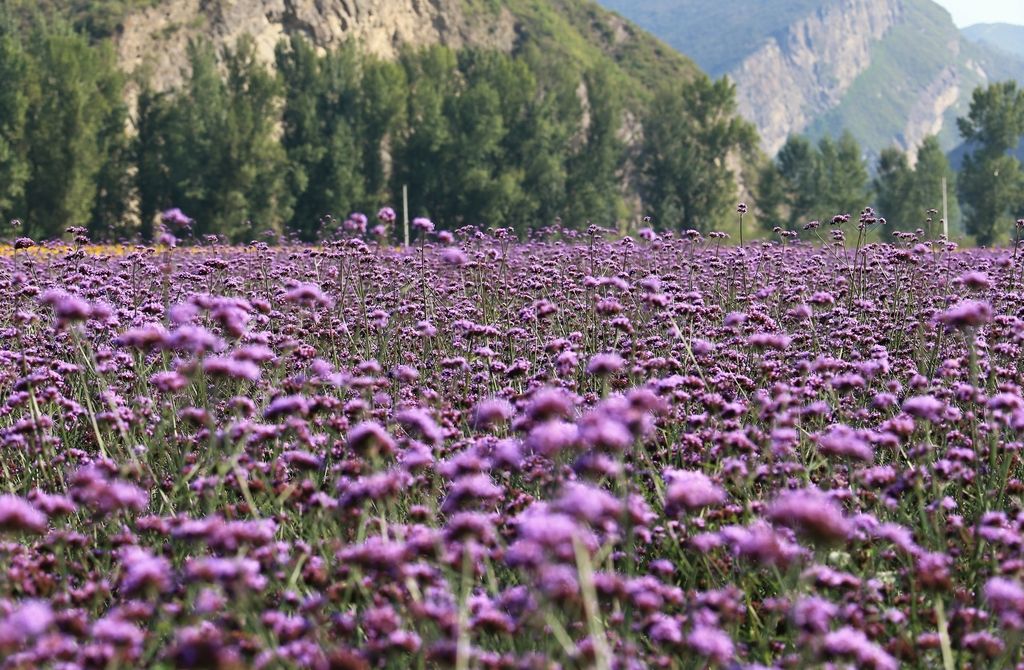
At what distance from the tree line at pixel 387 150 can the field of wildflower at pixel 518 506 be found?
82.4ft

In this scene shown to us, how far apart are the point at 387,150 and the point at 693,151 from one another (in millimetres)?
15592

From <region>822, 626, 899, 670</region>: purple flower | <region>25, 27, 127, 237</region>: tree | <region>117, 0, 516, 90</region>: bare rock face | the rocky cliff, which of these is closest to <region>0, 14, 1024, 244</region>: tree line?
<region>25, 27, 127, 237</region>: tree

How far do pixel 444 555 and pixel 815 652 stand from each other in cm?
94

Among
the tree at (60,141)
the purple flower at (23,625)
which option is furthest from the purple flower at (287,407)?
the tree at (60,141)

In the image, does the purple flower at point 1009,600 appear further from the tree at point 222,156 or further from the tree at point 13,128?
the tree at point 222,156

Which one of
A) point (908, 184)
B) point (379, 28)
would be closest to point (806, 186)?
point (908, 184)

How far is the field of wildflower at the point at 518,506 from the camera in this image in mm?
2316

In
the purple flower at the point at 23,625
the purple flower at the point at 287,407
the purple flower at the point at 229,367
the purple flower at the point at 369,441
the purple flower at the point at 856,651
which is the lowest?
the purple flower at the point at 856,651

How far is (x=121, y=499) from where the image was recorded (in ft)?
8.52

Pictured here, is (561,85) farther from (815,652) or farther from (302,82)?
(815,652)

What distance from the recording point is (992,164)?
4981cm

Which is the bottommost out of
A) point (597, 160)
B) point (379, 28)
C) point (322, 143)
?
point (597, 160)

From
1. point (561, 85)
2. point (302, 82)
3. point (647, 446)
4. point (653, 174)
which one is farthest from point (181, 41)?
point (647, 446)

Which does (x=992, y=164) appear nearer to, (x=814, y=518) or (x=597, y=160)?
(x=597, y=160)
